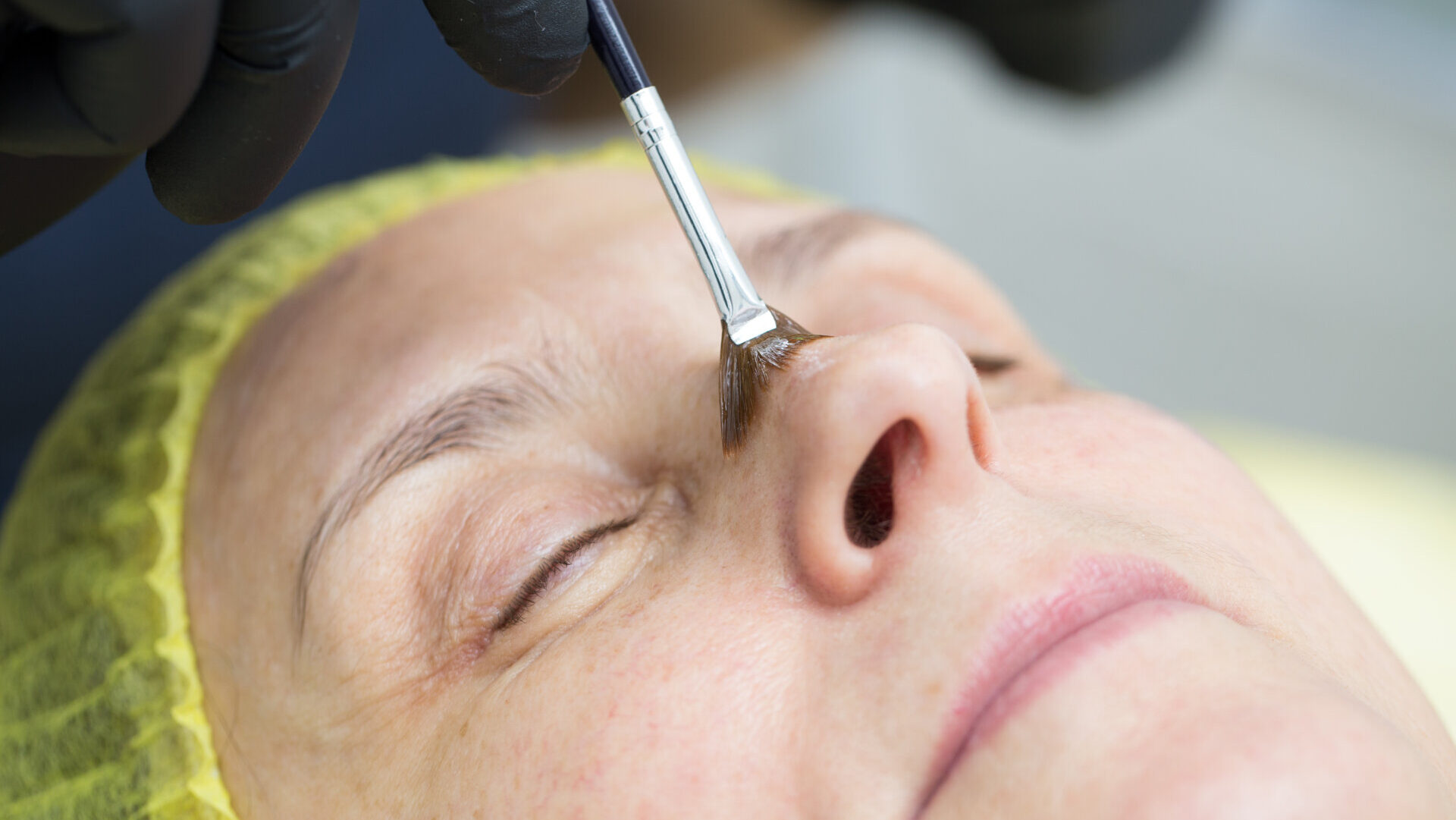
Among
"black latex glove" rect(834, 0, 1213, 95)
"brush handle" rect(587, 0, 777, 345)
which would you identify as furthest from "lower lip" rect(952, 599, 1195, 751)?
"black latex glove" rect(834, 0, 1213, 95)

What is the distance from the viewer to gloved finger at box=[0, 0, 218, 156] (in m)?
0.51

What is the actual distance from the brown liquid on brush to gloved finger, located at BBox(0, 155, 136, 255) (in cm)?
39

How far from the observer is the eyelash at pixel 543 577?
0.65m

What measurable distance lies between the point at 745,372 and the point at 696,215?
0.11 meters

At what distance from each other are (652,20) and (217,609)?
167 cm

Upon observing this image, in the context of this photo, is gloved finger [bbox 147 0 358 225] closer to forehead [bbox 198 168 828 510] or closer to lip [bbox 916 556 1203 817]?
forehead [bbox 198 168 828 510]

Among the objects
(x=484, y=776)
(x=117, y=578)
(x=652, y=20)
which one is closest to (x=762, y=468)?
(x=484, y=776)

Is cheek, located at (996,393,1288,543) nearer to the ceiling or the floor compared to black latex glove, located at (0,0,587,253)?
nearer to the floor

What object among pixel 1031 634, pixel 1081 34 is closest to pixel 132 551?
pixel 1031 634

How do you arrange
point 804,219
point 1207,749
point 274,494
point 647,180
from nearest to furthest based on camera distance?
point 1207,749, point 274,494, point 804,219, point 647,180

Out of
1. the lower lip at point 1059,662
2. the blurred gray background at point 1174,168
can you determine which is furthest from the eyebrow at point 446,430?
the blurred gray background at point 1174,168

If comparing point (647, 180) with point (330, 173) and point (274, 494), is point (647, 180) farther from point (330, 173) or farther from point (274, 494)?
point (330, 173)

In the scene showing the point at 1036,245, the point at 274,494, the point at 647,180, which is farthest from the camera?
the point at 1036,245

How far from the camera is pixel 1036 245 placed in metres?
2.21
